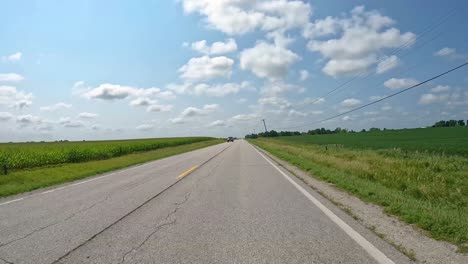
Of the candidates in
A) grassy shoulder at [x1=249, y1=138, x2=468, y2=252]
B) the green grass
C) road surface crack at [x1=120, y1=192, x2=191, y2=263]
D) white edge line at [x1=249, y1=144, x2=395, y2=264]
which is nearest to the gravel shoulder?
grassy shoulder at [x1=249, y1=138, x2=468, y2=252]

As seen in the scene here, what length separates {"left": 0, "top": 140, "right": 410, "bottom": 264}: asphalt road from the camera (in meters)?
4.46

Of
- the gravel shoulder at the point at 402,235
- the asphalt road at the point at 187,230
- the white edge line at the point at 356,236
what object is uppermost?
the asphalt road at the point at 187,230

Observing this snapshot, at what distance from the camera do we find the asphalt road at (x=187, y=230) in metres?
4.46

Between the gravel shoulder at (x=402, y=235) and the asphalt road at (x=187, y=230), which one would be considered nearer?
the gravel shoulder at (x=402, y=235)

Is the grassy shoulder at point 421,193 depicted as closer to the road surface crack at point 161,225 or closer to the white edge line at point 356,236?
the white edge line at point 356,236

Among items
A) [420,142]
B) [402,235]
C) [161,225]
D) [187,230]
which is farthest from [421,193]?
[420,142]

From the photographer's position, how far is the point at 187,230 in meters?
5.78

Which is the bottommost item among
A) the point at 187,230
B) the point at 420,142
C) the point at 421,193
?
the point at 421,193

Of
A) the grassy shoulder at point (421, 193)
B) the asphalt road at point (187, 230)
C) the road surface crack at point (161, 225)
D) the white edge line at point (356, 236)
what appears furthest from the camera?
the grassy shoulder at point (421, 193)

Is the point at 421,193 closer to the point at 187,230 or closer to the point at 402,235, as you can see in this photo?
the point at 402,235

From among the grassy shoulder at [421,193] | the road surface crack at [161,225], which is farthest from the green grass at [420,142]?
the road surface crack at [161,225]

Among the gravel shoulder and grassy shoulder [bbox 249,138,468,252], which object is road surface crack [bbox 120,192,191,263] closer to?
the gravel shoulder

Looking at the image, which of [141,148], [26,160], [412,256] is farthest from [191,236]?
[141,148]

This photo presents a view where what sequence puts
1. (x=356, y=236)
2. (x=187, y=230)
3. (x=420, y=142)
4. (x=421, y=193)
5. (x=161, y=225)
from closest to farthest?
(x=356, y=236) → (x=187, y=230) → (x=161, y=225) → (x=421, y=193) → (x=420, y=142)
